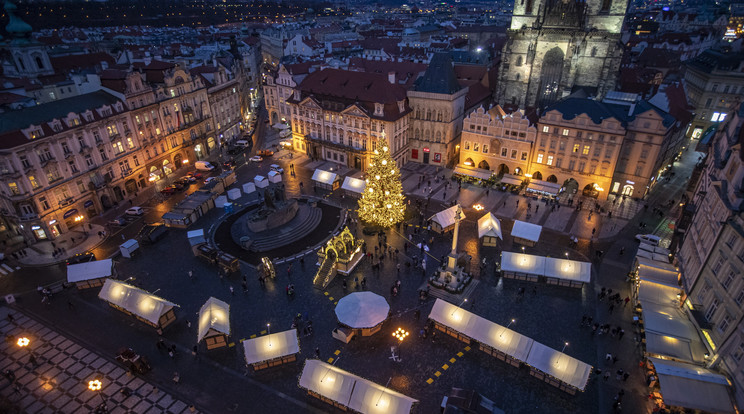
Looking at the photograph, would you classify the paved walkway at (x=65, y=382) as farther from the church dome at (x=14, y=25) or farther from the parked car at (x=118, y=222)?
the church dome at (x=14, y=25)

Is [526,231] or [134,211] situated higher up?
[526,231]

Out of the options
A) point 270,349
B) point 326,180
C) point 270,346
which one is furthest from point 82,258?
point 326,180

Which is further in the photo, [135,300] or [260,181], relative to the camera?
[260,181]

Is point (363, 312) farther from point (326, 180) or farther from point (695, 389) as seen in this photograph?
point (326, 180)

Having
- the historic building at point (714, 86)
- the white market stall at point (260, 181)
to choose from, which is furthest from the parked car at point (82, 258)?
the historic building at point (714, 86)

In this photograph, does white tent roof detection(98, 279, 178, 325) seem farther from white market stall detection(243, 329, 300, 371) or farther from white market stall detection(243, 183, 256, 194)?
white market stall detection(243, 183, 256, 194)

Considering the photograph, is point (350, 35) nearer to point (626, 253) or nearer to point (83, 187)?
point (83, 187)
